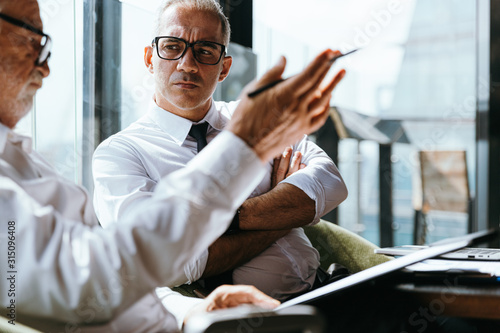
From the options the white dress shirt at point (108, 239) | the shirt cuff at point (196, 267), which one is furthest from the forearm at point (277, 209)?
the white dress shirt at point (108, 239)

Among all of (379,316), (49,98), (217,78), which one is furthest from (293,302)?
(49,98)

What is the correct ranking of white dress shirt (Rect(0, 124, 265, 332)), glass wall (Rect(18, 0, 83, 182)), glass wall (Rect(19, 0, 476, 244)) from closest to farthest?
white dress shirt (Rect(0, 124, 265, 332))
glass wall (Rect(18, 0, 83, 182))
glass wall (Rect(19, 0, 476, 244))

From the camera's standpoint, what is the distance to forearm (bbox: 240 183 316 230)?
4.87 ft

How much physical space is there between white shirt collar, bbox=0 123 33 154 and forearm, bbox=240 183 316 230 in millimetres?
766

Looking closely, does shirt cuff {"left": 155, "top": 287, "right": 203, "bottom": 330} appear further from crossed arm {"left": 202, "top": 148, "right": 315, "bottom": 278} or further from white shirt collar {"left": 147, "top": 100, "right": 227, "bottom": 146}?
white shirt collar {"left": 147, "top": 100, "right": 227, "bottom": 146}

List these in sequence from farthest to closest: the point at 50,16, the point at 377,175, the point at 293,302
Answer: the point at 377,175 → the point at 50,16 → the point at 293,302

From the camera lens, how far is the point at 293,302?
951 millimetres

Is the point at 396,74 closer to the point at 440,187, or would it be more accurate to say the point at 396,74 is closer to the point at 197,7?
the point at 440,187

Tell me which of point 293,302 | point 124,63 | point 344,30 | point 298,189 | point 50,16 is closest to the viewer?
point 293,302

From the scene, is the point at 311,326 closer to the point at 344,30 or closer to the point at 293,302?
the point at 293,302

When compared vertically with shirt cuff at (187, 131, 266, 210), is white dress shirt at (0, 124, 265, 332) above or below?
below

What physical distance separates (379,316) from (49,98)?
145 cm

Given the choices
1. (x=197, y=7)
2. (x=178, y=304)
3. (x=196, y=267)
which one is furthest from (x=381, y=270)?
(x=197, y=7)

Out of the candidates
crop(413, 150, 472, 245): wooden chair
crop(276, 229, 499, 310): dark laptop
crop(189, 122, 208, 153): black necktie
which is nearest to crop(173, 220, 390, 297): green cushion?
crop(189, 122, 208, 153): black necktie
